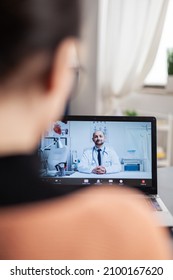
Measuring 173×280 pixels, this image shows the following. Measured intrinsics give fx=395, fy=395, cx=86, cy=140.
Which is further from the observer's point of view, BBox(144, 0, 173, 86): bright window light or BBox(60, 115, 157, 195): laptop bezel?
BBox(144, 0, 173, 86): bright window light

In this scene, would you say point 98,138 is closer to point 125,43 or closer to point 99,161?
point 99,161

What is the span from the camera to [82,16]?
35 centimetres

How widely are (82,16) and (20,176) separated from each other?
16 centimetres

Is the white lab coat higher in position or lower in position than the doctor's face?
lower

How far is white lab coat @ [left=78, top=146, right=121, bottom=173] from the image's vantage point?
1.08m

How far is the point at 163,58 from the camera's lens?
2.52 meters

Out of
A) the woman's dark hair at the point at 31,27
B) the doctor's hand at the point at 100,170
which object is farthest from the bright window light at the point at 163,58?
the woman's dark hair at the point at 31,27

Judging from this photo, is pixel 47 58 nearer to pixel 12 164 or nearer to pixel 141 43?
pixel 12 164

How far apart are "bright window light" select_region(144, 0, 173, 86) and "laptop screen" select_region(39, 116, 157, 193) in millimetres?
1428

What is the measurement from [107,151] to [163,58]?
159 centimetres

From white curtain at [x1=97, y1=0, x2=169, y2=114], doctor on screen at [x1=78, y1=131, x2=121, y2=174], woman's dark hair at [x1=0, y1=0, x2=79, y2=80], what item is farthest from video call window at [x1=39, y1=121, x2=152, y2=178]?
white curtain at [x1=97, y1=0, x2=169, y2=114]


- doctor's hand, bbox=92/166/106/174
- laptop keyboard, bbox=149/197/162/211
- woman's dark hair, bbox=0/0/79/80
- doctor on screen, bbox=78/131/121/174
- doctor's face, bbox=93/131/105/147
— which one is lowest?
laptop keyboard, bbox=149/197/162/211

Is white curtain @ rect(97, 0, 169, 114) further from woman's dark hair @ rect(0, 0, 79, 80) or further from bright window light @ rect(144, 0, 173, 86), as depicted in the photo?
woman's dark hair @ rect(0, 0, 79, 80)

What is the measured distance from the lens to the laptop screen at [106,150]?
1080mm
